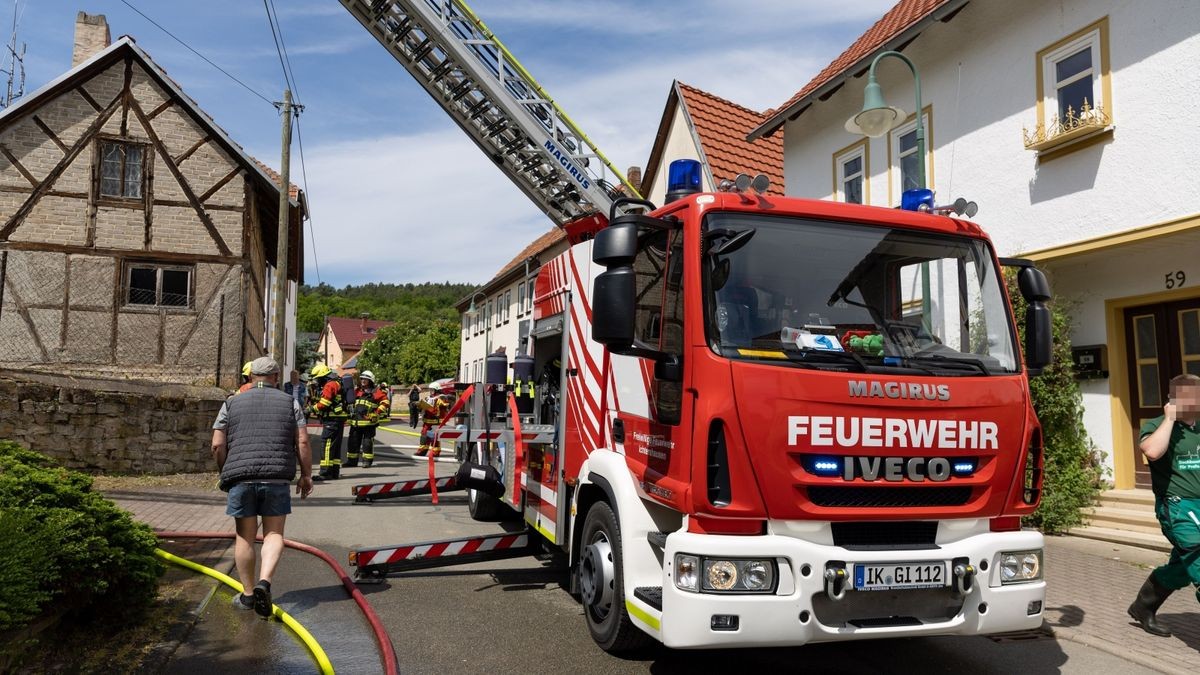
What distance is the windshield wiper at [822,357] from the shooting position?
155 inches

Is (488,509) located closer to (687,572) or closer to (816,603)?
(687,572)

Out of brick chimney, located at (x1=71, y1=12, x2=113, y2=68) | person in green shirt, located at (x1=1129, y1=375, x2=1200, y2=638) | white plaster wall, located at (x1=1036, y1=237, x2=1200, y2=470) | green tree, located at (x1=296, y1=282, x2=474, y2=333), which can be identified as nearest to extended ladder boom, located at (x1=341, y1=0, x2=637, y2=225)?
white plaster wall, located at (x1=1036, y1=237, x2=1200, y2=470)

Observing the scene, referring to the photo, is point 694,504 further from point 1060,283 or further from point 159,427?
point 159,427

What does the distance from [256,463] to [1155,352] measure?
348 inches

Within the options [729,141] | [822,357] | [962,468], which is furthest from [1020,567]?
[729,141]

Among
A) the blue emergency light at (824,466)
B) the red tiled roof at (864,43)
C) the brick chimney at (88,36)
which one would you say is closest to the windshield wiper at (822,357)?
the blue emergency light at (824,466)

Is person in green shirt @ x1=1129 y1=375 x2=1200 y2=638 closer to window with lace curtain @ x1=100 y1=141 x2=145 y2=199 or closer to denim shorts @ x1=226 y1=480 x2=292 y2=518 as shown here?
denim shorts @ x1=226 y1=480 x2=292 y2=518

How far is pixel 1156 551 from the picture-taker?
305 inches

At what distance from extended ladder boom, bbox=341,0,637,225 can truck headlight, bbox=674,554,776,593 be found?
8.31 meters

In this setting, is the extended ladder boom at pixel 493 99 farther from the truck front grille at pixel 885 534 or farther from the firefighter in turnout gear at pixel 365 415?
the truck front grille at pixel 885 534

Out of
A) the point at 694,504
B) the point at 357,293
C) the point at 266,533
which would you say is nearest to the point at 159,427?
the point at 266,533

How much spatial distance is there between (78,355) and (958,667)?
1711 centimetres

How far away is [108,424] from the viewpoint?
12.2 m

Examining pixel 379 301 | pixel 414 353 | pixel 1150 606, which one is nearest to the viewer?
pixel 1150 606
